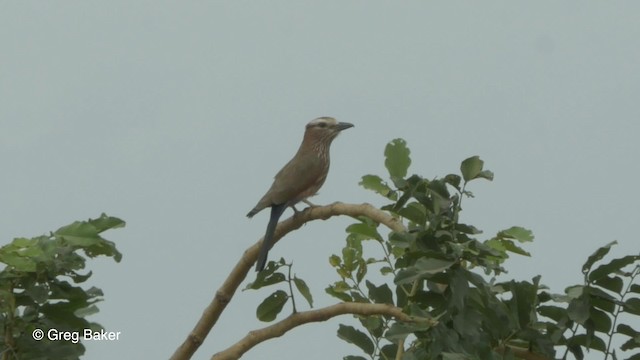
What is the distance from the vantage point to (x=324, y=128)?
9.72m

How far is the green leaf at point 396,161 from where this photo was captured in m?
5.28

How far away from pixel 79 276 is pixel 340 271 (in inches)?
57.6

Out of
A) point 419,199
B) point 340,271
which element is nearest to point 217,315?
point 340,271

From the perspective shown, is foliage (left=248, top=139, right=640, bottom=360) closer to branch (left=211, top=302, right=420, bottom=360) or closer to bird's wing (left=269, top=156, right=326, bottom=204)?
branch (left=211, top=302, right=420, bottom=360)

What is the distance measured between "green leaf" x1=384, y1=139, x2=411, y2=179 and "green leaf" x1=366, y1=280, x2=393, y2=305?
610 millimetres

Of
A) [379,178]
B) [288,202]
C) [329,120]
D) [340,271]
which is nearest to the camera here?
[379,178]

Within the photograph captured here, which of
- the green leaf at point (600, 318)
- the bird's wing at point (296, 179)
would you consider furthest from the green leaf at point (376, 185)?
the bird's wing at point (296, 179)

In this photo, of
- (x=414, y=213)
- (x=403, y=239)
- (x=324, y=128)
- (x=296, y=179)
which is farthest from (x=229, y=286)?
(x=324, y=128)

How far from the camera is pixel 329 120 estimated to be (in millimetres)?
9867

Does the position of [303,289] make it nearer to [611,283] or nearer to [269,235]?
[269,235]

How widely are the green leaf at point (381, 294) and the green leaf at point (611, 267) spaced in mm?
1407

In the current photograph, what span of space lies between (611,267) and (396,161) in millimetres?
1282

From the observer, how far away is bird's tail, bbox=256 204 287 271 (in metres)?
6.00

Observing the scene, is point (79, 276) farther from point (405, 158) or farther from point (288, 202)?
point (288, 202)
